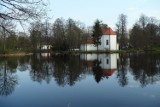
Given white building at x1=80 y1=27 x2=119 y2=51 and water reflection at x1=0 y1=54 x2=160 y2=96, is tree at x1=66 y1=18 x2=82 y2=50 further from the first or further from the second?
water reflection at x1=0 y1=54 x2=160 y2=96

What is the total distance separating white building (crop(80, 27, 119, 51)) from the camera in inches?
2950

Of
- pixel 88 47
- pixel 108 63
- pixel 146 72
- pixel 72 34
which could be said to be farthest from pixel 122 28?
pixel 146 72

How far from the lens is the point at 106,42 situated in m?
75.6

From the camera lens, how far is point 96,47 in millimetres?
76812

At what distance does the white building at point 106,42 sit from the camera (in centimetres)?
7494

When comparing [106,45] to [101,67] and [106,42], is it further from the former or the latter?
[101,67]

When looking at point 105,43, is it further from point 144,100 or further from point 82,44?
point 144,100

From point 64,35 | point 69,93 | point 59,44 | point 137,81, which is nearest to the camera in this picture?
point 69,93

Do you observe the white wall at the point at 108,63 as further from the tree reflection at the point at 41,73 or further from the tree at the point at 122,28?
the tree at the point at 122,28

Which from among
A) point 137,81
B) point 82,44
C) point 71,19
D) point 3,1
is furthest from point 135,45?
point 3,1

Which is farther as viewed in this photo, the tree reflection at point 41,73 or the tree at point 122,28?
the tree at point 122,28

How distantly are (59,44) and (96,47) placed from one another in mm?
12461

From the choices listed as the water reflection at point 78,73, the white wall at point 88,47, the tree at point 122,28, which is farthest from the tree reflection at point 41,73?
the tree at point 122,28

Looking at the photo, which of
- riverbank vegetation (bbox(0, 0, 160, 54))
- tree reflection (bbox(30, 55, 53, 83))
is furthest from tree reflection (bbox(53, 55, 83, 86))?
riverbank vegetation (bbox(0, 0, 160, 54))
